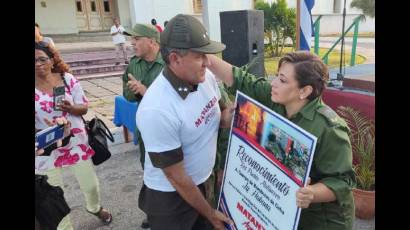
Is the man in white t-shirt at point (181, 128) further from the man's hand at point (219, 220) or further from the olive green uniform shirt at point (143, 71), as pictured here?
the olive green uniform shirt at point (143, 71)

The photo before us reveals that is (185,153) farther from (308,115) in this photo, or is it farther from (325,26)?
(325,26)

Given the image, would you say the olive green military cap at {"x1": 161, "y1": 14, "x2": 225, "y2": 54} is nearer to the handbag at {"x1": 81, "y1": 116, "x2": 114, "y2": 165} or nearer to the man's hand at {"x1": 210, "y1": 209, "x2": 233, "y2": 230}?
the man's hand at {"x1": 210, "y1": 209, "x2": 233, "y2": 230}

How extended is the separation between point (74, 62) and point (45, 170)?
992 cm

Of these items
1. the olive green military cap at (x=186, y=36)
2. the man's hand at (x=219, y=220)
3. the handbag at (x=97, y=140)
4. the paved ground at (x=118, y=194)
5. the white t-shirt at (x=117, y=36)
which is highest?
the white t-shirt at (x=117, y=36)

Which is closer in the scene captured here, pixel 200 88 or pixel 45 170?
pixel 200 88

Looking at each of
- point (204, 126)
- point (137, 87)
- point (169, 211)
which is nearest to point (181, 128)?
point (204, 126)

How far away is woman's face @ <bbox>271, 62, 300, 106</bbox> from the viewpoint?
1564mm

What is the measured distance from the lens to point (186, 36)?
152 centimetres

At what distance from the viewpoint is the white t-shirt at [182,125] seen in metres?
1.54

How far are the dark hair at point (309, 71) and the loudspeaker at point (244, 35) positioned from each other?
2.81m

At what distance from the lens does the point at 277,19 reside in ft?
42.2

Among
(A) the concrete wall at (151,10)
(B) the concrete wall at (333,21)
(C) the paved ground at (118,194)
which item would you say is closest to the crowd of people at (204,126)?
(C) the paved ground at (118,194)

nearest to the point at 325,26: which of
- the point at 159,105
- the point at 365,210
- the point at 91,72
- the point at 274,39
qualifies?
the point at 274,39
